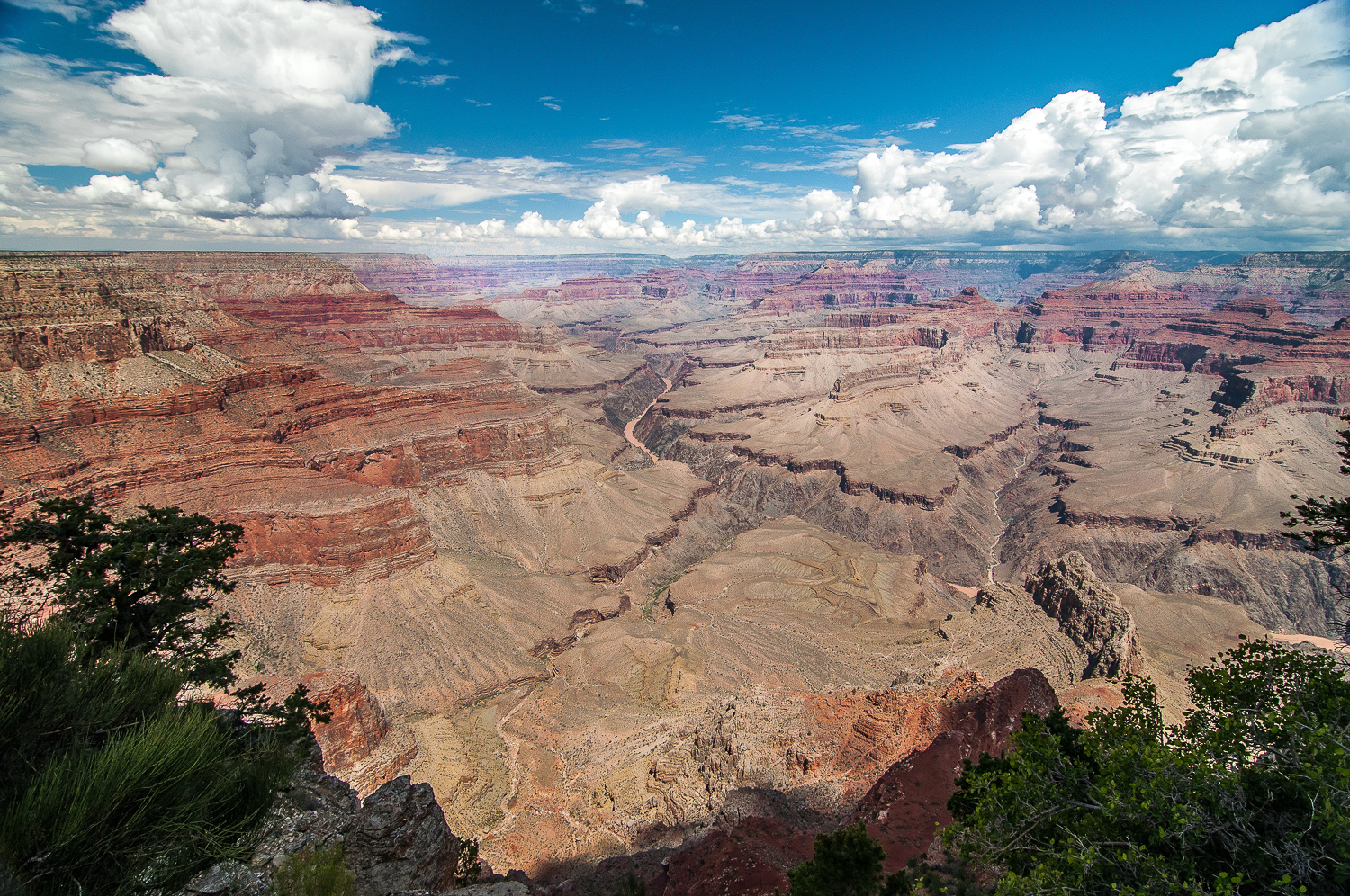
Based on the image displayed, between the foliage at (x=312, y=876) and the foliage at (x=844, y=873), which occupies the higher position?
the foliage at (x=312, y=876)

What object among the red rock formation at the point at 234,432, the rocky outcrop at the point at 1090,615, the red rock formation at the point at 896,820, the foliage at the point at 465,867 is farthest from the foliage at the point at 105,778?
the rocky outcrop at the point at 1090,615

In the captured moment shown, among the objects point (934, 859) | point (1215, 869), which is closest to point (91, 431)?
point (934, 859)

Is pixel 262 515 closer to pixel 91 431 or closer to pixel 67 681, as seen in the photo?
pixel 91 431

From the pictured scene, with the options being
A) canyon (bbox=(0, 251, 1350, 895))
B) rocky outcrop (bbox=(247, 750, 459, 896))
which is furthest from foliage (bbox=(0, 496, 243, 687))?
canyon (bbox=(0, 251, 1350, 895))

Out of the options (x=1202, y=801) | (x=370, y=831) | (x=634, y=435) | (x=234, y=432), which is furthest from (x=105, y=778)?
(x=634, y=435)

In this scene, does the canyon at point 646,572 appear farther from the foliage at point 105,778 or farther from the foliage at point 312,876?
the foliage at point 105,778

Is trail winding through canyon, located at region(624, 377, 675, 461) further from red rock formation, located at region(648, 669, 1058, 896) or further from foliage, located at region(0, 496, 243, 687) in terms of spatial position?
foliage, located at region(0, 496, 243, 687)
